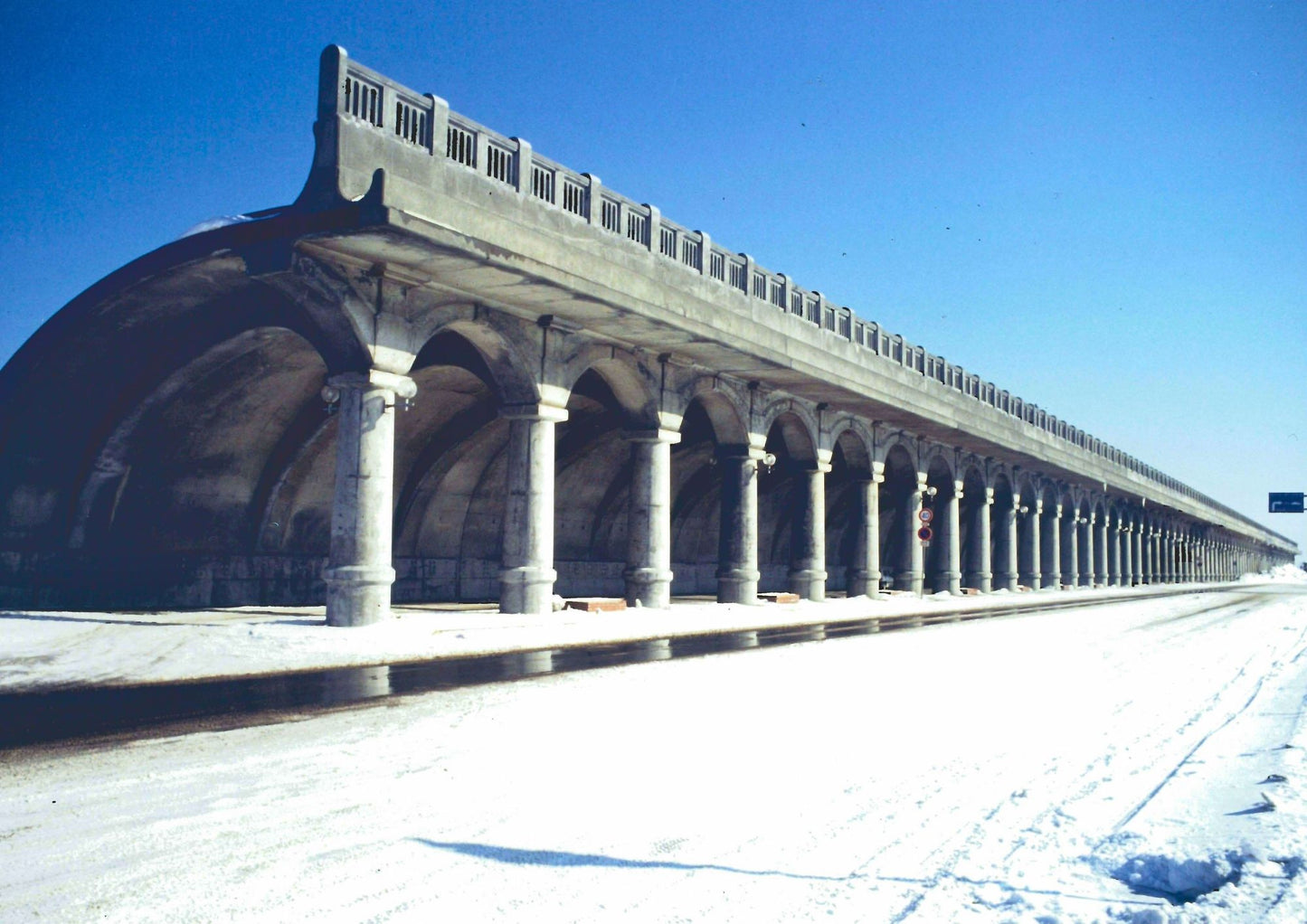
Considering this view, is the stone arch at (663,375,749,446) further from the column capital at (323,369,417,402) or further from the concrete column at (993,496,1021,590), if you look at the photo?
the concrete column at (993,496,1021,590)

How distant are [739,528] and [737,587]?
63.4 inches

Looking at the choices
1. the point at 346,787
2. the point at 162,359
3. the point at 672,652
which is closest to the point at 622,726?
the point at 346,787

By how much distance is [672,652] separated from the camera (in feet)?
50.8

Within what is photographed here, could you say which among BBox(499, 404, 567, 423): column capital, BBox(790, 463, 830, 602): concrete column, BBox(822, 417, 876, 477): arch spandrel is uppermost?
BBox(822, 417, 876, 477): arch spandrel

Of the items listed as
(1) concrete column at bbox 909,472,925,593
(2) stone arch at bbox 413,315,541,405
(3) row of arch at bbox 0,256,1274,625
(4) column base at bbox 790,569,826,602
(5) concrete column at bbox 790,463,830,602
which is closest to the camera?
(3) row of arch at bbox 0,256,1274,625

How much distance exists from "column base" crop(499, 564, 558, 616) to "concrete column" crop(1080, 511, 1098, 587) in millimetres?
52784

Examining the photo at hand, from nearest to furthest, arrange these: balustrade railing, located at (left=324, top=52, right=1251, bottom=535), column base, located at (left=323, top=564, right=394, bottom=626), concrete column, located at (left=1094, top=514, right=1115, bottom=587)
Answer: balustrade railing, located at (left=324, top=52, right=1251, bottom=535) < column base, located at (left=323, top=564, right=394, bottom=626) < concrete column, located at (left=1094, top=514, right=1115, bottom=587)

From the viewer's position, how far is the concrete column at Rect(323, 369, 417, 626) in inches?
671

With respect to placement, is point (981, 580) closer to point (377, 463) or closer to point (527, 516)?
point (527, 516)

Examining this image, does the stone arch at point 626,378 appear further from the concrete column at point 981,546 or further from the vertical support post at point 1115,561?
the vertical support post at point 1115,561

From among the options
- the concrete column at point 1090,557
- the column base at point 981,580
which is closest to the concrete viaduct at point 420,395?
the column base at point 981,580

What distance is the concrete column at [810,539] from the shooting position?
31.3 meters

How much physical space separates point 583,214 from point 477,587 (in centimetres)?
1339

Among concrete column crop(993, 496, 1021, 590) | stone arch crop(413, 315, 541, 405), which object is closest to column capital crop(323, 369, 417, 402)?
stone arch crop(413, 315, 541, 405)
